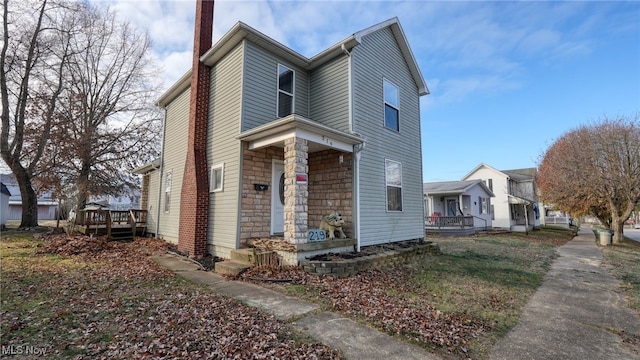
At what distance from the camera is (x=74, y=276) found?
20.8ft

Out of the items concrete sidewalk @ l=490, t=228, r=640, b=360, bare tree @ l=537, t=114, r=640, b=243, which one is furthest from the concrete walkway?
bare tree @ l=537, t=114, r=640, b=243

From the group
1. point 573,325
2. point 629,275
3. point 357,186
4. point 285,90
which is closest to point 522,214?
point 629,275

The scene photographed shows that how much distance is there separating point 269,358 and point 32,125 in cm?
2122

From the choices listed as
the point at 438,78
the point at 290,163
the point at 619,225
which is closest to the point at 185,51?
the point at 290,163

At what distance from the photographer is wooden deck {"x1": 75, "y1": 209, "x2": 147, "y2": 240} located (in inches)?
478

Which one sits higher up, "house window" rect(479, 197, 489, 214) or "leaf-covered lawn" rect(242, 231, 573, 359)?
"house window" rect(479, 197, 489, 214)

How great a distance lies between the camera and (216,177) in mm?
8758

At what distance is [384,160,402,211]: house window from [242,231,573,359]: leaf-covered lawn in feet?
7.05

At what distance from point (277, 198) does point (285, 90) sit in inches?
139

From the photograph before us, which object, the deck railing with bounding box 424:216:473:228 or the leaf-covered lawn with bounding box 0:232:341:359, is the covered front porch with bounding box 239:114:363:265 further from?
the deck railing with bounding box 424:216:473:228

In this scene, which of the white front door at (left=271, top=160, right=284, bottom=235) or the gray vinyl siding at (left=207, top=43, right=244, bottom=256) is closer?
the gray vinyl siding at (left=207, top=43, right=244, bottom=256)

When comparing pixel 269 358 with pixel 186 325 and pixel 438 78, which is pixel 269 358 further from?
pixel 438 78

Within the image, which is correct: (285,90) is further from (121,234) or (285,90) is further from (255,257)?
(121,234)

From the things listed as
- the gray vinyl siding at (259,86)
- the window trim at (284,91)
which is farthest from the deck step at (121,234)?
the window trim at (284,91)
